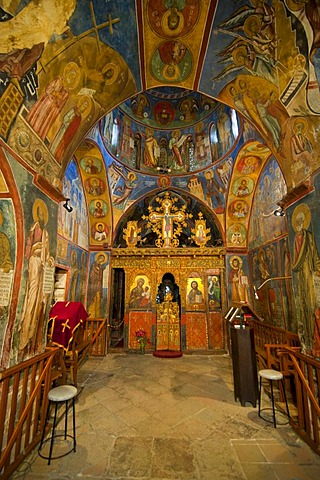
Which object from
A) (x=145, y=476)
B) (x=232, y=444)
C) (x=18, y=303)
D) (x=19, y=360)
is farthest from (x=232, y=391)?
(x=18, y=303)

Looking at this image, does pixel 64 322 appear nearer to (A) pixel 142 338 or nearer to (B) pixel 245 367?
(B) pixel 245 367

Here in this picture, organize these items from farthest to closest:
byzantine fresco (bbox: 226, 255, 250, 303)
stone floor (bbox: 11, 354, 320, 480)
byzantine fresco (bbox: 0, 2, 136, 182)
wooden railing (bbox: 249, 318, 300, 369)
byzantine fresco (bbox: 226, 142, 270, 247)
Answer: byzantine fresco (bbox: 226, 255, 250, 303)
byzantine fresco (bbox: 226, 142, 270, 247)
wooden railing (bbox: 249, 318, 300, 369)
byzantine fresco (bbox: 0, 2, 136, 182)
stone floor (bbox: 11, 354, 320, 480)

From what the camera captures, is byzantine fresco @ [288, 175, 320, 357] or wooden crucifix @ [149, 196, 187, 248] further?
wooden crucifix @ [149, 196, 187, 248]

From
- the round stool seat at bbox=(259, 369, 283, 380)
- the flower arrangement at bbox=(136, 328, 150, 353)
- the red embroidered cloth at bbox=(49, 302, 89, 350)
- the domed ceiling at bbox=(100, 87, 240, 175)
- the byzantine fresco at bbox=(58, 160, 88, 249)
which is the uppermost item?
the domed ceiling at bbox=(100, 87, 240, 175)

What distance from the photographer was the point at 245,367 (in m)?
5.29

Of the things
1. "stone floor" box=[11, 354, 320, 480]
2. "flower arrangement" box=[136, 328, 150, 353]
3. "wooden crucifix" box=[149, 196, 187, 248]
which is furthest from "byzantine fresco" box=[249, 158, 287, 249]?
"flower arrangement" box=[136, 328, 150, 353]

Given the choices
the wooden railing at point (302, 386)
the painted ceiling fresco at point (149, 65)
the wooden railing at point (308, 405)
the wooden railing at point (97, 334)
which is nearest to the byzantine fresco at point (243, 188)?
the painted ceiling fresco at point (149, 65)

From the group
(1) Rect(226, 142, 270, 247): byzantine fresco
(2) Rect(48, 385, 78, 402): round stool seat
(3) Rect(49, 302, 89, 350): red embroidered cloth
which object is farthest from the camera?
(1) Rect(226, 142, 270, 247): byzantine fresco

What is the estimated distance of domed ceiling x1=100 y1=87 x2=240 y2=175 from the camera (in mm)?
9875

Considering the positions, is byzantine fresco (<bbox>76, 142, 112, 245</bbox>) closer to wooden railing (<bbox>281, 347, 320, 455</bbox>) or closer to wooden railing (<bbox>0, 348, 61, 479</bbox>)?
wooden railing (<bbox>0, 348, 61, 479</bbox>)

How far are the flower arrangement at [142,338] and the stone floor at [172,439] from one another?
3291 mm

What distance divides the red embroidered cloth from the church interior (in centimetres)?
4

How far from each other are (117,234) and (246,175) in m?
6.32

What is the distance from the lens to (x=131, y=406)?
5066 millimetres
